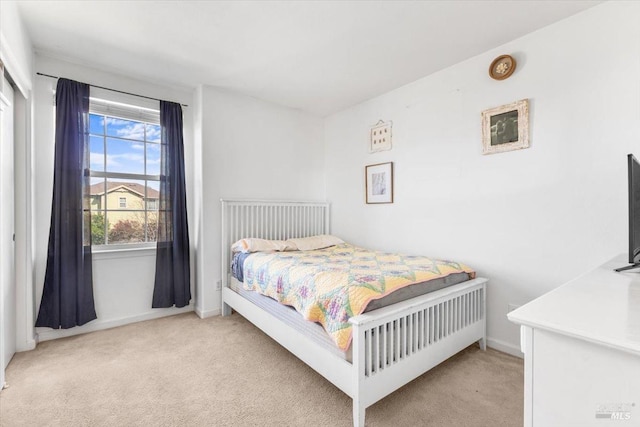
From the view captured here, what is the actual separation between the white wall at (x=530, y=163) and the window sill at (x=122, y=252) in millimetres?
2570

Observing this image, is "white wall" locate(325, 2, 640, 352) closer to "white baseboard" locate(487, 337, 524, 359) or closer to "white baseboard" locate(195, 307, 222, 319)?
"white baseboard" locate(487, 337, 524, 359)

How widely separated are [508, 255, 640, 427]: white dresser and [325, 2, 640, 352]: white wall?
1.36 m

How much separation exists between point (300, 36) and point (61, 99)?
6.99 ft

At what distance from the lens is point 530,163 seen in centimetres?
217

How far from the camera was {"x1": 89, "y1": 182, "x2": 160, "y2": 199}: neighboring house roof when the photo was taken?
2.77 metres

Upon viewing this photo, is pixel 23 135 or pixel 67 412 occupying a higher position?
pixel 23 135

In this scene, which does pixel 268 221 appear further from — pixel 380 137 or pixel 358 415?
pixel 358 415

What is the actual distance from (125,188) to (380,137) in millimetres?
2744

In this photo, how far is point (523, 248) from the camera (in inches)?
87.0

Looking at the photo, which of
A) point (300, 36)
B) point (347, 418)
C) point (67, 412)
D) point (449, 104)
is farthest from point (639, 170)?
point (67, 412)

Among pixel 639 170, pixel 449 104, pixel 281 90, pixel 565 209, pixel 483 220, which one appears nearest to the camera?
pixel 639 170

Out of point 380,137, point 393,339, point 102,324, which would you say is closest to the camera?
point 393,339

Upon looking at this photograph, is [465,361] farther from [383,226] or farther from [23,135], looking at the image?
[23,135]

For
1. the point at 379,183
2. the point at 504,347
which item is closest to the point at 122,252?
the point at 379,183
